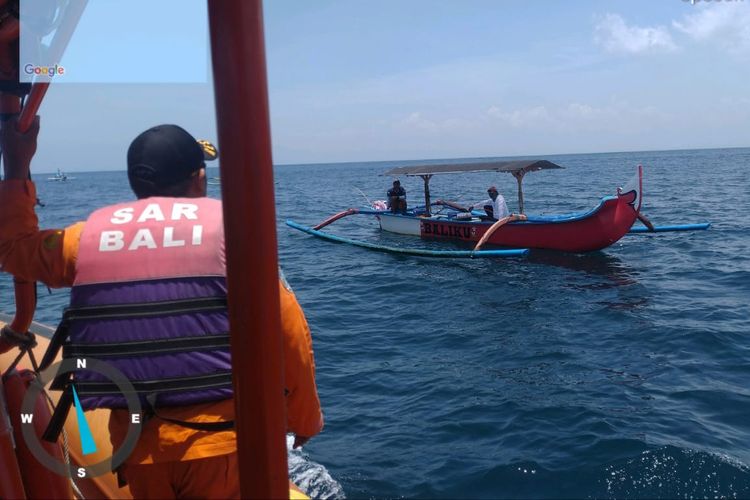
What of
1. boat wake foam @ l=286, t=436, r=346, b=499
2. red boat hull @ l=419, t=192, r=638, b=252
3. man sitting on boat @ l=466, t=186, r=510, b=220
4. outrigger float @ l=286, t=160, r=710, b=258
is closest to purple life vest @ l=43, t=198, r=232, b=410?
boat wake foam @ l=286, t=436, r=346, b=499

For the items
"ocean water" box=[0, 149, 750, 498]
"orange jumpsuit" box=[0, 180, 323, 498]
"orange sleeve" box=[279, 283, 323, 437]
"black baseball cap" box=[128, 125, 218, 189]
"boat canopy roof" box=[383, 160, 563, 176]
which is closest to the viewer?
"orange sleeve" box=[279, 283, 323, 437]

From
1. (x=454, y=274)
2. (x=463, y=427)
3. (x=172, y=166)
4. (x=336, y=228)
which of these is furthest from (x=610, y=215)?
(x=172, y=166)

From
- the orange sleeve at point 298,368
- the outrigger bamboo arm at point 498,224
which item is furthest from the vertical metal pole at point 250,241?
the outrigger bamboo arm at point 498,224

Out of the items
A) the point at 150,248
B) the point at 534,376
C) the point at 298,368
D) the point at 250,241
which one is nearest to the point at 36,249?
the point at 150,248

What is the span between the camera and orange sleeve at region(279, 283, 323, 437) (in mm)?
1623

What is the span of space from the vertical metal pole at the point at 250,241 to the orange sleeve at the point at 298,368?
38 cm

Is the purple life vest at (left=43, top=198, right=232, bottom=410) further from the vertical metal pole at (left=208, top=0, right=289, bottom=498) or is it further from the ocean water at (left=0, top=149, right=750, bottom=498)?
the vertical metal pole at (left=208, top=0, right=289, bottom=498)

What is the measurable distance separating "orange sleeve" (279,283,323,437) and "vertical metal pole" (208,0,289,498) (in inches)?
15.0

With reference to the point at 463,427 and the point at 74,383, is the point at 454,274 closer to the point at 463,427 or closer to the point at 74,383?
the point at 463,427

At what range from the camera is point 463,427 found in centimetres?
623

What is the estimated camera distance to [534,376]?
747 centimetres

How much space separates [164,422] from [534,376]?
6411 mm

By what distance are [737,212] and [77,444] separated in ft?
81.4

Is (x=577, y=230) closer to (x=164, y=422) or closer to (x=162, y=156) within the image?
(x=162, y=156)
